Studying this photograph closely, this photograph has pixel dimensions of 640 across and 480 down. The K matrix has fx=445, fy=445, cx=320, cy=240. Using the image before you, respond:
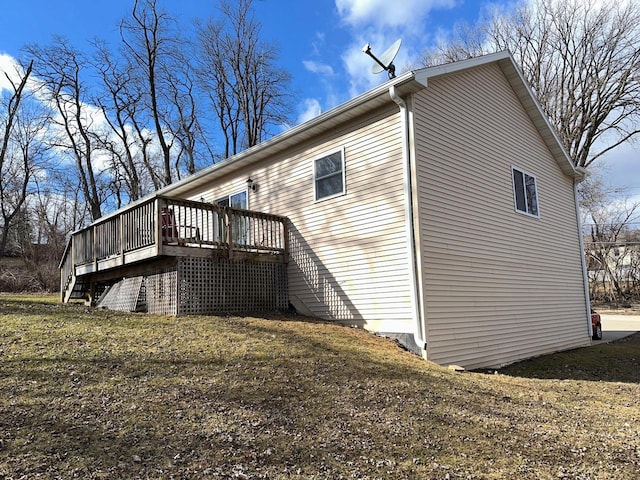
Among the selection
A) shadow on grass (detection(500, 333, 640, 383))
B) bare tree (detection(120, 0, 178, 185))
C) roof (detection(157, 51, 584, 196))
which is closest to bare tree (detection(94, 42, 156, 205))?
bare tree (detection(120, 0, 178, 185))

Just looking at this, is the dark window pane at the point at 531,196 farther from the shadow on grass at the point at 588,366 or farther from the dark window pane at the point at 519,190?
the shadow on grass at the point at 588,366

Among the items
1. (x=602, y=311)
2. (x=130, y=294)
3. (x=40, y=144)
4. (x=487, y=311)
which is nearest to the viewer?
(x=487, y=311)

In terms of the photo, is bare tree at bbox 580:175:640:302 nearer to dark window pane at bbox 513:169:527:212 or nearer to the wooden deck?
dark window pane at bbox 513:169:527:212

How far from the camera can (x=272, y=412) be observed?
167 inches

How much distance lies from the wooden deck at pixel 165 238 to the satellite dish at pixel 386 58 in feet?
12.9

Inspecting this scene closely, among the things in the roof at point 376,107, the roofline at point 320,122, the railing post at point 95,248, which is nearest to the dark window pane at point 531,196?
the roof at point 376,107

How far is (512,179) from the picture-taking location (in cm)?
1058

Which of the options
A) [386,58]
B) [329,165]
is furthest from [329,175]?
[386,58]

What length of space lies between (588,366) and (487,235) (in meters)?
3.42

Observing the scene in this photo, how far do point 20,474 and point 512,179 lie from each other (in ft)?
34.5

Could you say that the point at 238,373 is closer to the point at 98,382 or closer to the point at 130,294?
the point at 98,382

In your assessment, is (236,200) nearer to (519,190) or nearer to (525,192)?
(519,190)

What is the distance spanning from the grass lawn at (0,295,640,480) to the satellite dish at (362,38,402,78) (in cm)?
598

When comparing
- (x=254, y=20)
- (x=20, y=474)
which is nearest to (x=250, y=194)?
(x=20, y=474)
